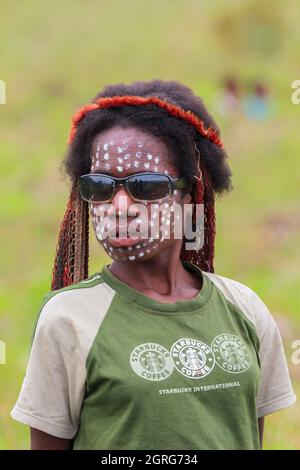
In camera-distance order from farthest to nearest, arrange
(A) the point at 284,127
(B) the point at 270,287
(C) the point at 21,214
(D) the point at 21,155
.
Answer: (A) the point at 284,127
(D) the point at 21,155
(C) the point at 21,214
(B) the point at 270,287

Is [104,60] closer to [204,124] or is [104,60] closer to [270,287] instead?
[270,287]

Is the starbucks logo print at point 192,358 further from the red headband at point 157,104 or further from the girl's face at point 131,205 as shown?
the red headband at point 157,104

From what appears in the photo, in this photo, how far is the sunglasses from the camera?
2980 millimetres

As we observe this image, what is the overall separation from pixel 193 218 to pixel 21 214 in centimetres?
786

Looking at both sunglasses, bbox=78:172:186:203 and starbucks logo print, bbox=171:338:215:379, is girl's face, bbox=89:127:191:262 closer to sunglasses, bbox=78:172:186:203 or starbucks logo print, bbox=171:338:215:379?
sunglasses, bbox=78:172:186:203

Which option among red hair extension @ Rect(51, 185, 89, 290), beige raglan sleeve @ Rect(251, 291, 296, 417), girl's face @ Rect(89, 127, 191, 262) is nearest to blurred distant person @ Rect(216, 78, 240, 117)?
red hair extension @ Rect(51, 185, 89, 290)

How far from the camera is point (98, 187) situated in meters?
3.00

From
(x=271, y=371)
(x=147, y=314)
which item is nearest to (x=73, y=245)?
(x=147, y=314)

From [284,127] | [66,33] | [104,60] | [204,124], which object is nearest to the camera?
[204,124]

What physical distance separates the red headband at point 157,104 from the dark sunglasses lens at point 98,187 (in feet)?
0.84

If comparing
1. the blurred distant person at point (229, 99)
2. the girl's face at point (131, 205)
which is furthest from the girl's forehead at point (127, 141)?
the blurred distant person at point (229, 99)

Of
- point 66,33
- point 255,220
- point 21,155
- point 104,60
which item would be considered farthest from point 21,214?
point 66,33

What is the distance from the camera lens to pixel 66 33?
17.0m

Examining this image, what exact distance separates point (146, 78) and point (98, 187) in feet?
38.2
